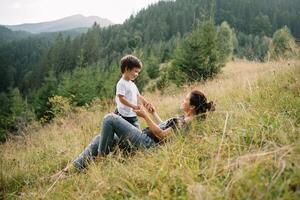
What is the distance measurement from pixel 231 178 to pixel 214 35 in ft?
43.2

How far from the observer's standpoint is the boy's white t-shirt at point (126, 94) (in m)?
4.93

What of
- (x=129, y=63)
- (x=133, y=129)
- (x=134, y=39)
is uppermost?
(x=129, y=63)

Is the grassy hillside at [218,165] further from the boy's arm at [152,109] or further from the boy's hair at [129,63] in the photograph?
the boy's hair at [129,63]

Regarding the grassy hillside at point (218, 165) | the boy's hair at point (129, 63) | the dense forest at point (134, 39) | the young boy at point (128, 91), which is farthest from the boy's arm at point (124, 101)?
the dense forest at point (134, 39)

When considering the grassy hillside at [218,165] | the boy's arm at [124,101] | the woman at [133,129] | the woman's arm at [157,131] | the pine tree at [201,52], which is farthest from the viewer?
the pine tree at [201,52]

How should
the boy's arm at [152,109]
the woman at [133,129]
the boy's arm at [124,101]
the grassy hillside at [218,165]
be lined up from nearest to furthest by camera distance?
the grassy hillside at [218,165]
the woman at [133,129]
the boy's arm at [124,101]
the boy's arm at [152,109]

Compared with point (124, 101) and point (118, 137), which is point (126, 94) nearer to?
point (124, 101)

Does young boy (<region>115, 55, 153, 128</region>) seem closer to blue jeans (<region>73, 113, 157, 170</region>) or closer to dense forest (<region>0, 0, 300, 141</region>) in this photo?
blue jeans (<region>73, 113, 157, 170</region>)

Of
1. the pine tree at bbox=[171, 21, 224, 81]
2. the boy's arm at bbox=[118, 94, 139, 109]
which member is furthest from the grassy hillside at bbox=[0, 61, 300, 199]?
the pine tree at bbox=[171, 21, 224, 81]

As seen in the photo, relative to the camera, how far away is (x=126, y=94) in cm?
509

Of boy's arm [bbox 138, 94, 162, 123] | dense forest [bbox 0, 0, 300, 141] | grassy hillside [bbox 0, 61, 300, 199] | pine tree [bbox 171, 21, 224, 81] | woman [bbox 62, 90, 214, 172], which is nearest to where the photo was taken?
grassy hillside [bbox 0, 61, 300, 199]

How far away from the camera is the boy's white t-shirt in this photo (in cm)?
493

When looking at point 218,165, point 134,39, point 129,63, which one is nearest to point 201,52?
point 129,63

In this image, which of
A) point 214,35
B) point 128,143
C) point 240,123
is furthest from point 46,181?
point 214,35
